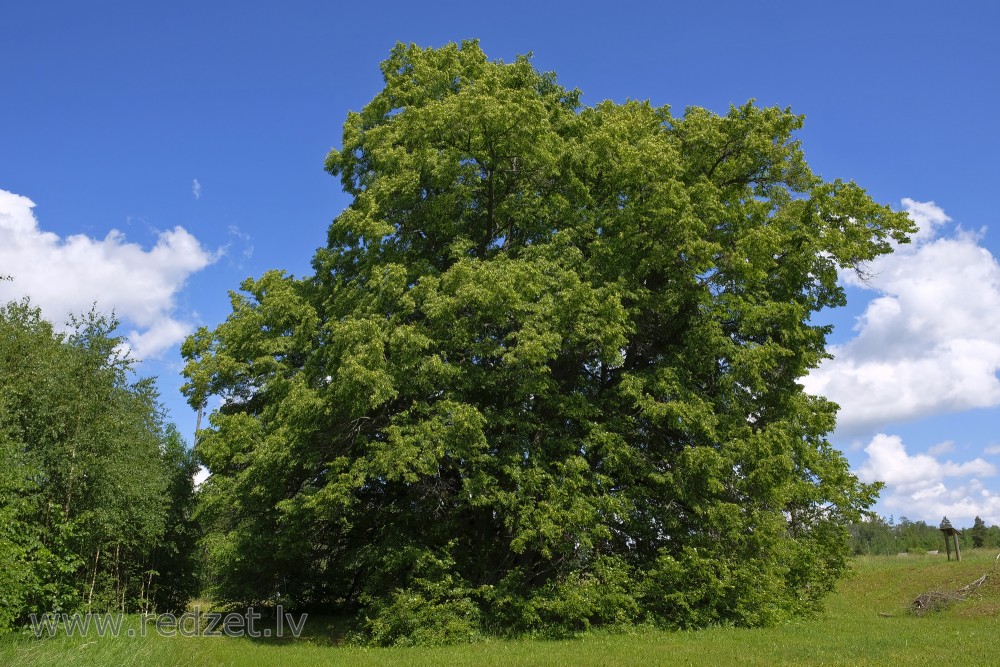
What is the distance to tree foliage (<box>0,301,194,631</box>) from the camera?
51.6 ft

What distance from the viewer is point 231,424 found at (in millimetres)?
18406

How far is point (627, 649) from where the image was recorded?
13227 mm

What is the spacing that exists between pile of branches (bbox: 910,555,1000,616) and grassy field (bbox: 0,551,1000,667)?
266cm

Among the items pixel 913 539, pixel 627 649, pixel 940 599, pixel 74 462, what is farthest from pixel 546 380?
pixel 913 539

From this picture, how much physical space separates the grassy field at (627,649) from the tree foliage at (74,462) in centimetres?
323

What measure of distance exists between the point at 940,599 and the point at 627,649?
46.9 ft

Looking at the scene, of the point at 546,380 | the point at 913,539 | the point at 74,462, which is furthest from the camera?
the point at 913,539

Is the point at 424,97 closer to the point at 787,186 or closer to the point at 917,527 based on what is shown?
the point at 787,186

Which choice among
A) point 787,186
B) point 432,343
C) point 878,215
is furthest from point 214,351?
point 878,215

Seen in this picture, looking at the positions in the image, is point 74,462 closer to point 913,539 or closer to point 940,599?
point 940,599

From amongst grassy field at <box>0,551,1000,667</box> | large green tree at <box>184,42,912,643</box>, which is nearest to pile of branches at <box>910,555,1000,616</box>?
grassy field at <box>0,551,1000,667</box>

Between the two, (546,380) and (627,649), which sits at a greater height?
(546,380)

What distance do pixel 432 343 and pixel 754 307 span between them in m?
7.76

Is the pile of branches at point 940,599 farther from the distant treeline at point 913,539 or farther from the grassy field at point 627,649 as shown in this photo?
the distant treeline at point 913,539
